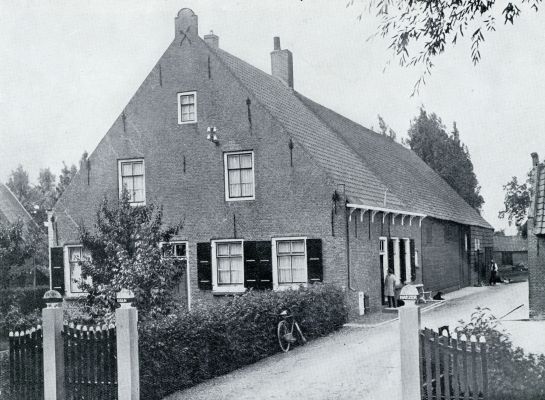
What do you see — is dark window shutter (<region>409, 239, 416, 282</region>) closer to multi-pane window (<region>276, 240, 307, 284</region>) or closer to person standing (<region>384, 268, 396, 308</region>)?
person standing (<region>384, 268, 396, 308</region>)

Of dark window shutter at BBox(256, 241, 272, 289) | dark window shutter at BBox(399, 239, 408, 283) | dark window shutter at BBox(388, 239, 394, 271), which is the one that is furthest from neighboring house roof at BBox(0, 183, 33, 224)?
dark window shutter at BBox(399, 239, 408, 283)

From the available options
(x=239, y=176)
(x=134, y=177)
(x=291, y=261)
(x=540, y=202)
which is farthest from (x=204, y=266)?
(x=540, y=202)

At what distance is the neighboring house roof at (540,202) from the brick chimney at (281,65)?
10043 millimetres

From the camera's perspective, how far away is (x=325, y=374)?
10.4 m

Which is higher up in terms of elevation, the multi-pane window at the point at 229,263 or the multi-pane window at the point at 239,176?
the multi-pane window at the point at 239,176

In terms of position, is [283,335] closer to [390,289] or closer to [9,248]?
[390,289]

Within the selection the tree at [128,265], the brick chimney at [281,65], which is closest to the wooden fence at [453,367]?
the tree at [128,265]

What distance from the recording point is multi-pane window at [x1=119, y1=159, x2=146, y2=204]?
20156 mm

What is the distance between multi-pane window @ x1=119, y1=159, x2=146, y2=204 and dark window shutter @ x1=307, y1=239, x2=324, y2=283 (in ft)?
18.1

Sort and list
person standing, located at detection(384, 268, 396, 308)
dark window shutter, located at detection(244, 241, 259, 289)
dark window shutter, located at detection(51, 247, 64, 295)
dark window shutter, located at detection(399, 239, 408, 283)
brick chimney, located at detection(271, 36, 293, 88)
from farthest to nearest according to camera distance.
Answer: brick chimney, located at detection(271, 36, 293, 88)
dark window shutter, located at detection(399, 239, 408, 283)
dark window shutter, located at detection(51, 247, 64, 295)
person standing, located at detection(384, 268, 396, 308)
dark window shutter, located at detection(244, 241, 259, 289)

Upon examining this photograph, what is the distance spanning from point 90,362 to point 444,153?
117ft

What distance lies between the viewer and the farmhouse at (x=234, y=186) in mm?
18094

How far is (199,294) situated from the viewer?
1903 centimetres

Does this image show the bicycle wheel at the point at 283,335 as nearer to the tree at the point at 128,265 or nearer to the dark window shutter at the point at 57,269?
the tree at the point at 128,265
